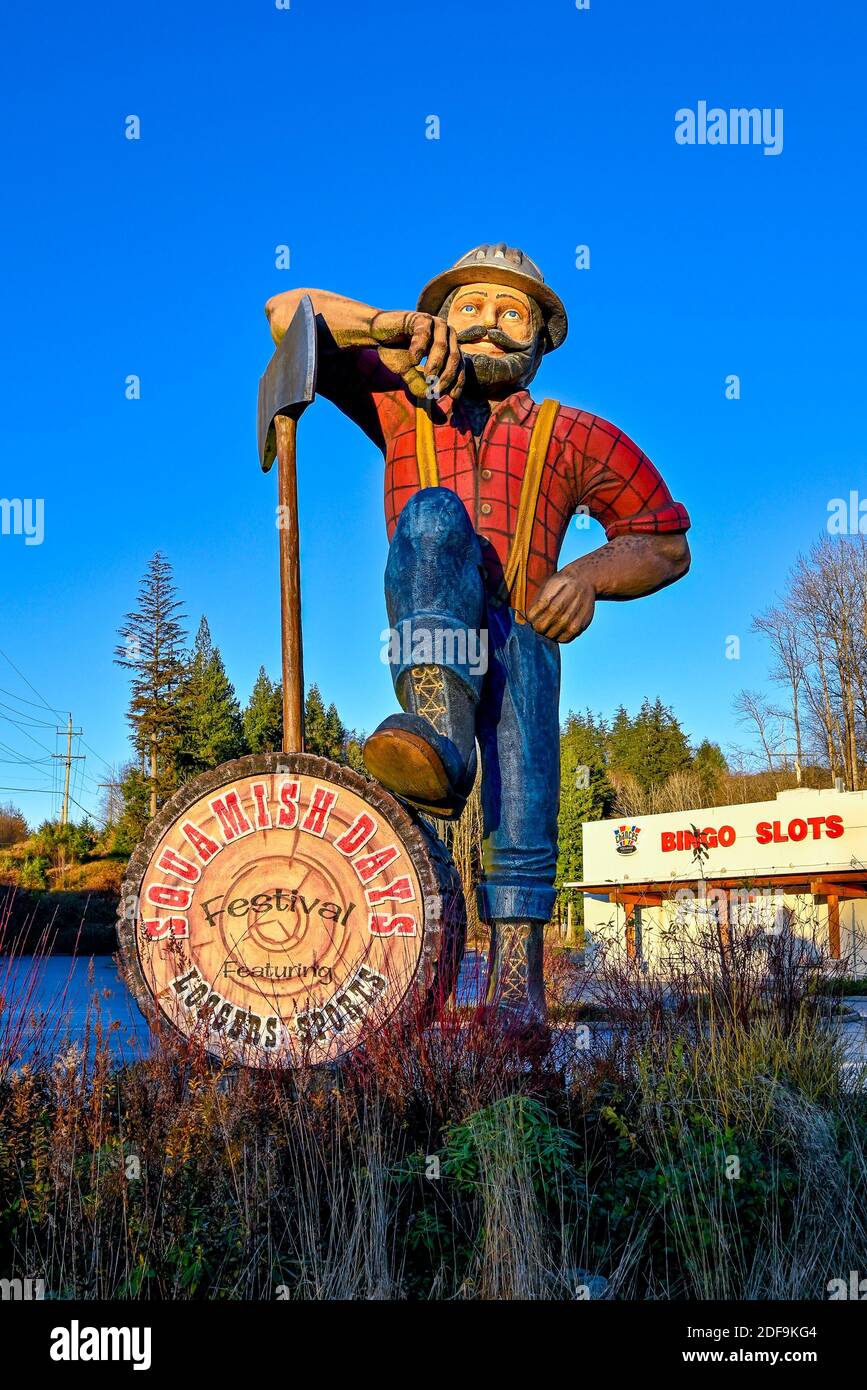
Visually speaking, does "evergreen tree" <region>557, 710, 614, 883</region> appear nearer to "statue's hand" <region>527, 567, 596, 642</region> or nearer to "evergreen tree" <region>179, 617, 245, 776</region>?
"evergreen tree" <region>179, 617, 245, 776</region>

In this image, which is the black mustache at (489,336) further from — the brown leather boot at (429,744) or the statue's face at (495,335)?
the brown leather boot at (429,744)

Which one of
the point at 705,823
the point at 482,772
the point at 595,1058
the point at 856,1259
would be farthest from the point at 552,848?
the point at 705,823

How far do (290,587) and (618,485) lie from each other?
4.29 ft

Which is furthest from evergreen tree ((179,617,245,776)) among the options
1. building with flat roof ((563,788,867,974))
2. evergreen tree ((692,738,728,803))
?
evergreen tree ((692,738,728,803))

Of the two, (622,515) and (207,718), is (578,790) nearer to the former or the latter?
(207,718)

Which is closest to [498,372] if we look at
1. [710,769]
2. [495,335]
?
[495,335]

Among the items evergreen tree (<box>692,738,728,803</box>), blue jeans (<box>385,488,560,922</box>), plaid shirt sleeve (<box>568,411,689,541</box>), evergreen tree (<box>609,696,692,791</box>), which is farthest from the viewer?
evergreen tree (<box>609,696,692,791</box>)

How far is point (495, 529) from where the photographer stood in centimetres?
439

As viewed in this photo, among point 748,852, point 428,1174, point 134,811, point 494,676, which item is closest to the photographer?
point 428,1174

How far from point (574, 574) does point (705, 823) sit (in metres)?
26.1

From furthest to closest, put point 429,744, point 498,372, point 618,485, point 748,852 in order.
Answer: point 748,852 < point 618,485 < point 498,372 < point 429,744

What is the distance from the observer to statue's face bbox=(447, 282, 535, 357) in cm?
447

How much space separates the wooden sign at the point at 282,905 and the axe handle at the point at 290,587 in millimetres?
320

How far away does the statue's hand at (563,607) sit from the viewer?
168 inches
